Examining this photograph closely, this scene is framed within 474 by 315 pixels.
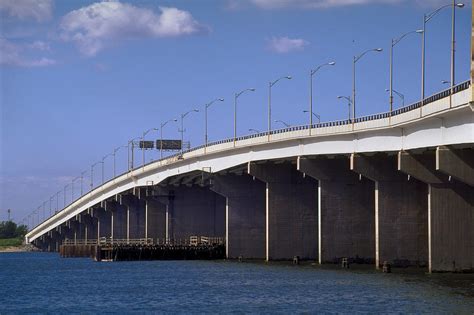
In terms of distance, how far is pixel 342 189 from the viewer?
325 ft

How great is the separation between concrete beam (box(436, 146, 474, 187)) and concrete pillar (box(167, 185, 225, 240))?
66.5m

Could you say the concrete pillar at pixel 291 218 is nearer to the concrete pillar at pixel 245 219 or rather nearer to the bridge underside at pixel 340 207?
the bridge underside at pixel 340 207

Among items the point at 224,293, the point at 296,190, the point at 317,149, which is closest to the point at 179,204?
the point at 296,190

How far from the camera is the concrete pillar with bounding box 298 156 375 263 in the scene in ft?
322

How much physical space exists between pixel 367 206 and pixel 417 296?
34759 millimetres

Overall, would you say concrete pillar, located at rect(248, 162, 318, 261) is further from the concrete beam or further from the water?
the concrete beam

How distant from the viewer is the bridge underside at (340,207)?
80500 mm

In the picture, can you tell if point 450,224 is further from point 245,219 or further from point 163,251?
point 163,251

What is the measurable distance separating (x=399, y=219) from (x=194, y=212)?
5425cm

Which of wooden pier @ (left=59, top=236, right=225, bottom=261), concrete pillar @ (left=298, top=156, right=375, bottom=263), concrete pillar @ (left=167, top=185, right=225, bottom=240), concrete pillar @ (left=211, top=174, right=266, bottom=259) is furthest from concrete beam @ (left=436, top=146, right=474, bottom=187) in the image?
concrete pillar @ (left=167, top=185, right=225, bottom=240)

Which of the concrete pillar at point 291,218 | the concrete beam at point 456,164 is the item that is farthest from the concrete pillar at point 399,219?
the concrete pillar at point 291,218

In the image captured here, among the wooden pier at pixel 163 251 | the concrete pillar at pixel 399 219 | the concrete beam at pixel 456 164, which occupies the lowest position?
the wooden pier at pixel 163 251

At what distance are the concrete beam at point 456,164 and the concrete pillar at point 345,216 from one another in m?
22.5

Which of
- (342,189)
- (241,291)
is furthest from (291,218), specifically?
(241,291)
